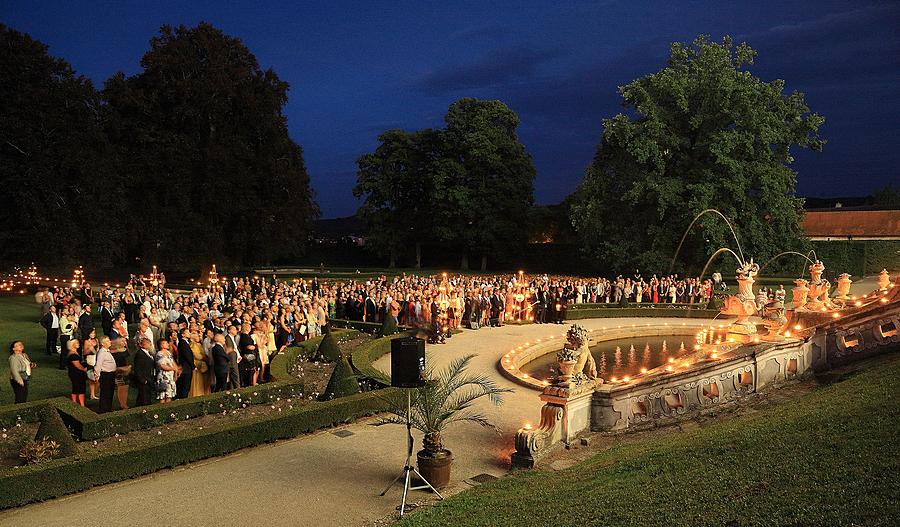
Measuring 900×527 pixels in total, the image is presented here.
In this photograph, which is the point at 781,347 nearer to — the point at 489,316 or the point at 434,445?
the point at 434,445

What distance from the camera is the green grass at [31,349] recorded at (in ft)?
51.8

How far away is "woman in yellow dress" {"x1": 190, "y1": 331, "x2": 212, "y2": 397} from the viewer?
46.8ft

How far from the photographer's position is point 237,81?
142ft

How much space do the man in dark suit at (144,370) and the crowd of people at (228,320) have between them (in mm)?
25

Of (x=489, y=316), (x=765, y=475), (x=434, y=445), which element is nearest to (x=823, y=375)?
(x=765, y=475)

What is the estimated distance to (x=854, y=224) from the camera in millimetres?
61031

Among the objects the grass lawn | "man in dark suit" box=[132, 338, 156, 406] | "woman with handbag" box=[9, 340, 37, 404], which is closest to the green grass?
"woman with handbag" box=[9, 340, 37, 404]

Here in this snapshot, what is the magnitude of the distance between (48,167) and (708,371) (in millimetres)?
35911

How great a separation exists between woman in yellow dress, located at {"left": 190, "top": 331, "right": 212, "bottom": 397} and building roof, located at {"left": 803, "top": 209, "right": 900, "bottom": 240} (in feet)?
190

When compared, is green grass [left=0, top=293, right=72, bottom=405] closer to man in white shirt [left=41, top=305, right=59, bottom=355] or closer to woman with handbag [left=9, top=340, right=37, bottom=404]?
man in white shirt [left=41, top=305, right=59, bottom=355]

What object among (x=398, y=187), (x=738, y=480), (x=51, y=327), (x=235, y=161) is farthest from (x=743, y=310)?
(x=398, y=187)

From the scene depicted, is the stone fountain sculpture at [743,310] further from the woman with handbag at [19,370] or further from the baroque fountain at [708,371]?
the woman with handbag at [19,370]

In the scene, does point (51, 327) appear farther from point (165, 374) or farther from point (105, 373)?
point (165, 374)

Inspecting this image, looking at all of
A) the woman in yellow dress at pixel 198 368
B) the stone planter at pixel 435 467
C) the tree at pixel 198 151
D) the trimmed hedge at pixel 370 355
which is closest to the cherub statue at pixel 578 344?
the stone planter at pixel 435 467
